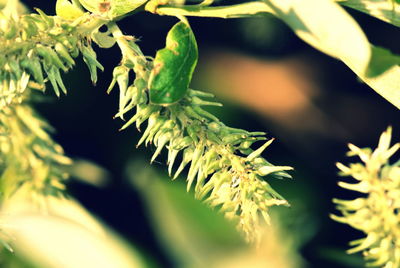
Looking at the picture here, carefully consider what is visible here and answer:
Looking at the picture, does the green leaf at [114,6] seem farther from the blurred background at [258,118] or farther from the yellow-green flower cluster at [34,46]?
the blurred background at [258,118]

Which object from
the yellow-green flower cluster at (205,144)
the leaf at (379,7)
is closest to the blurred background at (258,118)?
the yellow-green flower cluster at (205,144)

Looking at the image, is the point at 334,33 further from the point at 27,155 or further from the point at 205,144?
the point at 27,155

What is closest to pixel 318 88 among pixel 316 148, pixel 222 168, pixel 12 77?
pixel 316 148

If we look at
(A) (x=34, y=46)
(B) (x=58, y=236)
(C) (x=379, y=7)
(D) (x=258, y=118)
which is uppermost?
(C) (x=379, y=7)

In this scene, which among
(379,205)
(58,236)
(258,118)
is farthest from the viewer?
(258,118)

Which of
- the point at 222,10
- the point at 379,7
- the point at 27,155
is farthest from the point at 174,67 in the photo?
the point at 27,155

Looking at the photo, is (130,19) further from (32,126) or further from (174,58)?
(174,58)

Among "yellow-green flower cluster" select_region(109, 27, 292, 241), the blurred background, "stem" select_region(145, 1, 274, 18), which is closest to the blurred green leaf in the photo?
the blurred background
